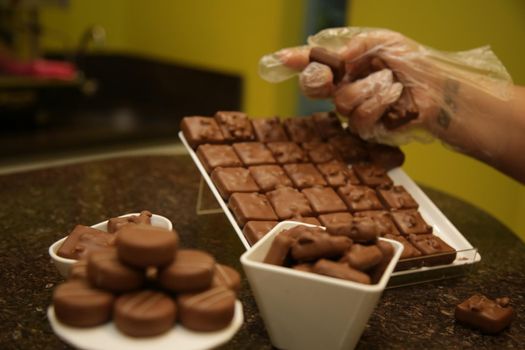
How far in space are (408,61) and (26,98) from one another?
166cm

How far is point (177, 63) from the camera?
2.97 metres

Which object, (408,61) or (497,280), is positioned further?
(408,61)

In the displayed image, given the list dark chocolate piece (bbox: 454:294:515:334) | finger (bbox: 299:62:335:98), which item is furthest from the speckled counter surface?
finger (bbox: 299:62:335:98)

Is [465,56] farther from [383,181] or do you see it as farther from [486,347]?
[486,347]

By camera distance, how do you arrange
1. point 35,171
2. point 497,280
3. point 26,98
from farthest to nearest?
point 26,98, point 35,171, point 497,280

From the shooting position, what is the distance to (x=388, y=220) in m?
1.15

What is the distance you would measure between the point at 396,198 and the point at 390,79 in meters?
0.29

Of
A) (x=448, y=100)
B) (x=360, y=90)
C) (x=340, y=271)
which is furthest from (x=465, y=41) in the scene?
(x=340, y=271)

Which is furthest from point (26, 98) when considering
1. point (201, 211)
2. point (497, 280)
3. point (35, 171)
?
point (497, 280)

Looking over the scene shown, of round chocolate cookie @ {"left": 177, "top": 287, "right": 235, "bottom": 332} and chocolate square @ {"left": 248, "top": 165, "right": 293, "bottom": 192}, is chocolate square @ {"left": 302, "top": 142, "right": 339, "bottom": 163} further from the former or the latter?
round chocolate cookie @ {"left": 177, "top": 287, "right": 235, "bottom": 332}

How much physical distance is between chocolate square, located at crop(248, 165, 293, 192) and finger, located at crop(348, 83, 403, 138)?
243mm

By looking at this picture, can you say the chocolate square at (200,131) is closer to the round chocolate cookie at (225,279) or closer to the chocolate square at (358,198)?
the chocolate square at (358,198)

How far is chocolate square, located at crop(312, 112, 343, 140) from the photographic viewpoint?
139 centimetres

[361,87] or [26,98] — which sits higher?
[361,87]
